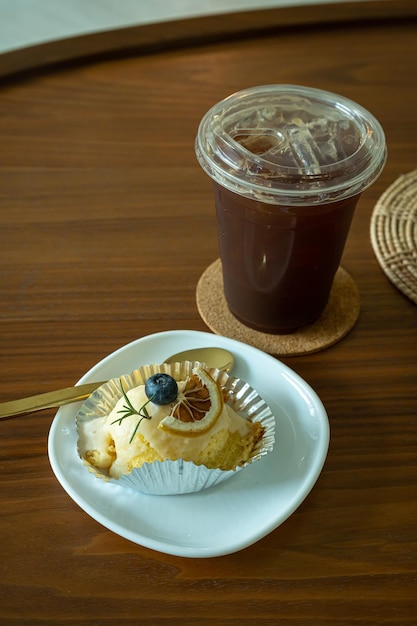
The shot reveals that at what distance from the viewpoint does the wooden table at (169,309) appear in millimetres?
639

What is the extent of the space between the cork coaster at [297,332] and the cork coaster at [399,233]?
0.21 ft

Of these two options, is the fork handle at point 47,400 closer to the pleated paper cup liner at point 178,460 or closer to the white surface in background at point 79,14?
the pleated paper cup liner at point 178,460

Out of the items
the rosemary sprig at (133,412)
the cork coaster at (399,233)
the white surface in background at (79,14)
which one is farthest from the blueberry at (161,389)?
the white surface in background at (79,14)

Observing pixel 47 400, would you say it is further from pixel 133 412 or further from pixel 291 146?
pixel 291 146

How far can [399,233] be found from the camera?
1026 mm

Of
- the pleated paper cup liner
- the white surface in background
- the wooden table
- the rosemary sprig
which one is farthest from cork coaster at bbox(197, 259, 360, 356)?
the white surface in background

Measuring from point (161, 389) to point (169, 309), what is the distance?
0.80 feet

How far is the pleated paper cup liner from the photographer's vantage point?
2.16 ft

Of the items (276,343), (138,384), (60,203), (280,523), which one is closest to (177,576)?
(280,523)

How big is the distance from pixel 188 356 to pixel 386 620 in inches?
14.0

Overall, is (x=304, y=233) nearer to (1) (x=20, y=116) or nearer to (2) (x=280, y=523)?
(2) (x=280, y=523)

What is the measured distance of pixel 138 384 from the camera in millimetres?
778

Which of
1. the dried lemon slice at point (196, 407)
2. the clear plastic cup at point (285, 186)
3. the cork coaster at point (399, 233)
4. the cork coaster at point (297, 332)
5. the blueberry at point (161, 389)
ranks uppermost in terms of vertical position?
the clear plastic cup at point (285, 186)

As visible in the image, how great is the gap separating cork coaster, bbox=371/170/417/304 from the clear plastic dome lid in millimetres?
218
